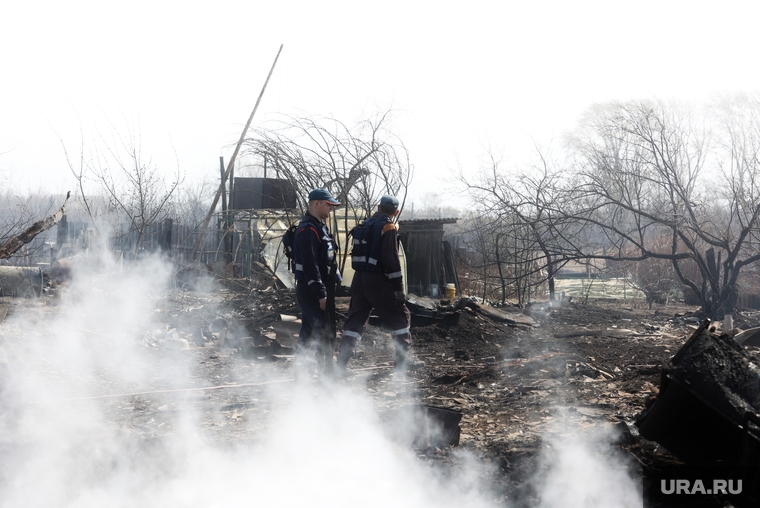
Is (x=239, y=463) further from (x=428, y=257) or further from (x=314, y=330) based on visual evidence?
(x=428, y=257)

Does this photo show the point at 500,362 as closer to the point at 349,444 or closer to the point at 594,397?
the point at 594,397

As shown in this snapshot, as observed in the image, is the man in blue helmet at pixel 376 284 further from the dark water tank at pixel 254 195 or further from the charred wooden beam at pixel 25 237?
the dark water tank at pixel 254 195

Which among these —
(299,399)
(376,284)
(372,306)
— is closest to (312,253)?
(376,284)

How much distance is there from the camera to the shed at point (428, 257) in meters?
16.0

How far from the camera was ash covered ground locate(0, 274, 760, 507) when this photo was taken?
3297 millimetres

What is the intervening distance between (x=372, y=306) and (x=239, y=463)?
242 centimetres

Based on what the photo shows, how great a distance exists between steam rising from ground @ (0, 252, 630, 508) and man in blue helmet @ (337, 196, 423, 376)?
1.94 feet

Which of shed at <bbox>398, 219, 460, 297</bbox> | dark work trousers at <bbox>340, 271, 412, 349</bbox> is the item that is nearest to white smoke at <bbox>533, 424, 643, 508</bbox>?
dark work trousers at <bbox>340, 271, 412, 349</bbox>

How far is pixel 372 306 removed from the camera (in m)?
5.76

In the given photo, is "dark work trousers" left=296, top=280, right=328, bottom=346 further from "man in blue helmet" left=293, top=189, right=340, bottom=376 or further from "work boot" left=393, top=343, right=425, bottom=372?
"work boot" left=393, top=343, right=425, bottom=372

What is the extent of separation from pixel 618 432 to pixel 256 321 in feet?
21.5

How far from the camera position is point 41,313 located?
895 cm

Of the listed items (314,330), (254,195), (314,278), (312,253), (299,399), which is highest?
(254,195)

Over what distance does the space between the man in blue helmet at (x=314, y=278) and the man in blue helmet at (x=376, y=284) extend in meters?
0.22
